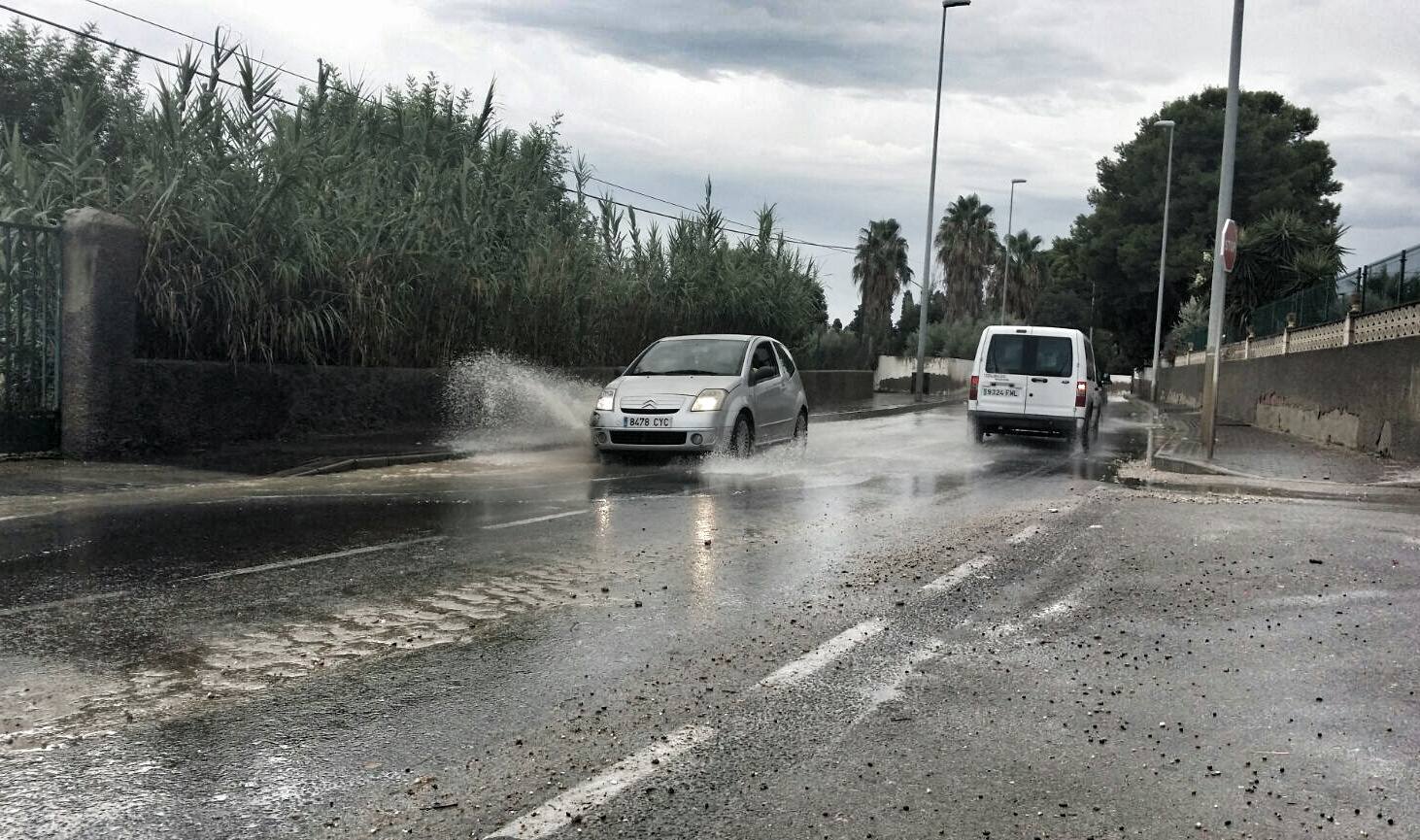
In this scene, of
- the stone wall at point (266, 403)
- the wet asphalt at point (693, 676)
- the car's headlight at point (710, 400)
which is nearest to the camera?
the wet asphalt at point (693, 676)

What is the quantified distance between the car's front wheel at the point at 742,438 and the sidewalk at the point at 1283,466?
4861 mm

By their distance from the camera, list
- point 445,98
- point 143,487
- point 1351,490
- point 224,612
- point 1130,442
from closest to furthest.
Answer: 1. point 224,612
2. point 143,487
3. point 1351,490
4. point 1130,442
5. point 445,98

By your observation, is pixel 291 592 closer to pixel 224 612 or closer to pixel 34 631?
pixel 224 612

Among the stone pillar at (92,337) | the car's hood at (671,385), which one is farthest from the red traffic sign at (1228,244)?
the stone pillar at (92,337)

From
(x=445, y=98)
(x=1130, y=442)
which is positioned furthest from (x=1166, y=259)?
(x=445, y=98)

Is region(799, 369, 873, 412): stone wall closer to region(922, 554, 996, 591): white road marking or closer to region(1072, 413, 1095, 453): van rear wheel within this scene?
region(1072, 413, 1095, 453): van rear wheel

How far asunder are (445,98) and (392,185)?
5284 millimetres

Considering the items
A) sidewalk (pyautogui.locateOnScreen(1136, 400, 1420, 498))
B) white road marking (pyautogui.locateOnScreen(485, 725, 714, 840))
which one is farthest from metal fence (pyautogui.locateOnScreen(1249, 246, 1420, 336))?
white road marking (pyautogui.locateOnScreen(485, 725, 714, 840))

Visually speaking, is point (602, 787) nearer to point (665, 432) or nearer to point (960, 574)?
point (960, 574)

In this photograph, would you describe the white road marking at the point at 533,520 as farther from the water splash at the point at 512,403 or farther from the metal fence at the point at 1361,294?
the metal fence at the point at 1361,294

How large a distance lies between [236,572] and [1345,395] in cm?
1777

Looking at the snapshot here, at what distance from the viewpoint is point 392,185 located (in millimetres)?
18453

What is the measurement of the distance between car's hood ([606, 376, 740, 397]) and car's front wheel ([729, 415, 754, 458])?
20.0 inches

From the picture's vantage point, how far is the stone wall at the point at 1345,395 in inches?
625
